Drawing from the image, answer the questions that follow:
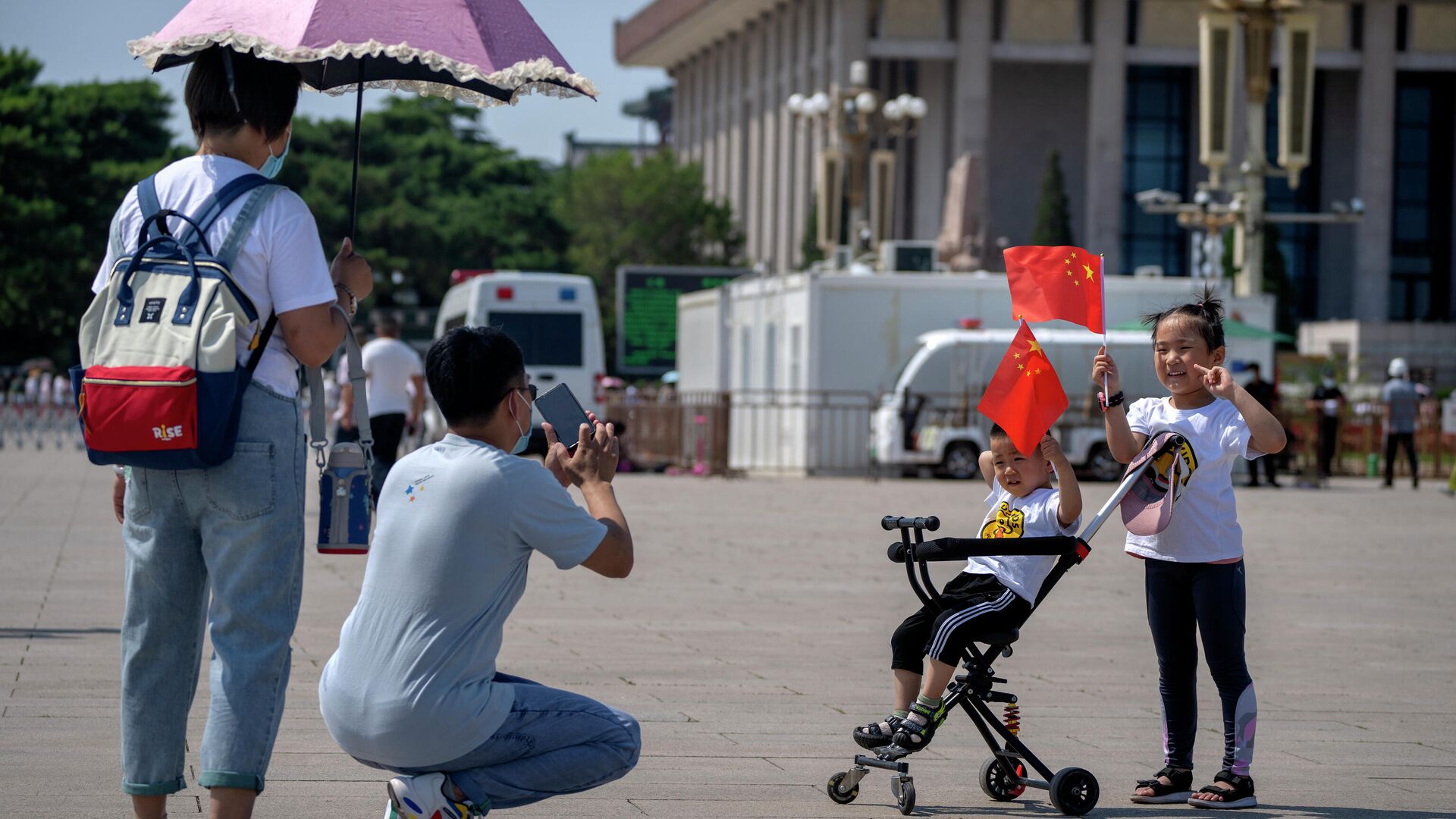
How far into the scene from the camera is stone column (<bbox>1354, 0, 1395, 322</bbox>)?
6425 cm

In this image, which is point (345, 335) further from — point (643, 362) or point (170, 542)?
point (643, 362)

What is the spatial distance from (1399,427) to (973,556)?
22.5m

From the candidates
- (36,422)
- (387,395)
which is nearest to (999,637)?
(387,395)

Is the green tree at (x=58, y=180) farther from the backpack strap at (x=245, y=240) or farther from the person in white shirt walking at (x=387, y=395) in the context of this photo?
the backpack strap at (x=245, y=240)

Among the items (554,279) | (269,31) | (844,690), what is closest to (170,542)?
(269,31)

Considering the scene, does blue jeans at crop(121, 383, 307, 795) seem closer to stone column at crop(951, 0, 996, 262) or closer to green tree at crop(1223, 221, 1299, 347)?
green tree at crop(1223, 221, 1299, 347)

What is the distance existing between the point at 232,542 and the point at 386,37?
1.34 meters

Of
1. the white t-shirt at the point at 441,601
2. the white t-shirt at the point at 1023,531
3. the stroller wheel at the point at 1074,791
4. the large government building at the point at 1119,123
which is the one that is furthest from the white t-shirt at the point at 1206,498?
the large government building at the point at 1119,123

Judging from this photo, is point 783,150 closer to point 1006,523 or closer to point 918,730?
point 1006,523

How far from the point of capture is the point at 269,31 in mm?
4406

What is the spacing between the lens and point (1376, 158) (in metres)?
64.7

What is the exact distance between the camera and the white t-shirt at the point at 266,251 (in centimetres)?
416

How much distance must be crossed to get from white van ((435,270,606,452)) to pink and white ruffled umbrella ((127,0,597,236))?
21.4 m

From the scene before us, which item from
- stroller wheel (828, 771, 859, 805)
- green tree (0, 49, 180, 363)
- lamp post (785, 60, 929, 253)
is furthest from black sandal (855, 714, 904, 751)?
green tree (0, 49, 180, 363)
